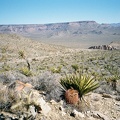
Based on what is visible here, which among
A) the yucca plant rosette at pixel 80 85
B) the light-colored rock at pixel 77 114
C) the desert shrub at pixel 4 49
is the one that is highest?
the yucca plant rosette at pixel 80 85

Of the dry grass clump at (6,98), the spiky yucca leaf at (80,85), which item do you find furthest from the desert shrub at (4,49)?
the dry grass clump at (6,98)

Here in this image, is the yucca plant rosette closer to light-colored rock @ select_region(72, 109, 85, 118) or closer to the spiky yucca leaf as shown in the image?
the spiky yucca leaf

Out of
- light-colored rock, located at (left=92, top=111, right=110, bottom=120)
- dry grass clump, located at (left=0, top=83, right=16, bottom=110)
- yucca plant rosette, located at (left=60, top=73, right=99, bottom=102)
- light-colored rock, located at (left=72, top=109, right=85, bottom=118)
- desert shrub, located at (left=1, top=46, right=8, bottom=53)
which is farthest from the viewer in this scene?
desert shrub, located at (left=1, top=46, right=8, bottom=53)

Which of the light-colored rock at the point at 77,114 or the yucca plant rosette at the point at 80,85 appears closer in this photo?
Answer: the light-colored rock at the point at 77,114

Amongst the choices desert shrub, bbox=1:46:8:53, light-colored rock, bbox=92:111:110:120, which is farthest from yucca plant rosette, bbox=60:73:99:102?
desert shrub, bbox=1:46:8:53

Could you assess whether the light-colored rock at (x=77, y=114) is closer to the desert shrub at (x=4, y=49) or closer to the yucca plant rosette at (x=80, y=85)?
the yucca plant rosette at (x=80, y=85)

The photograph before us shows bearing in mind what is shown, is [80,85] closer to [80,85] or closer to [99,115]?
[80,85]

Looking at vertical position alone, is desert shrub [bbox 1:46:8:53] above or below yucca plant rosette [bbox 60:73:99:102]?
below

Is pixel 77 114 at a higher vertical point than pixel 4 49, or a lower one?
higher

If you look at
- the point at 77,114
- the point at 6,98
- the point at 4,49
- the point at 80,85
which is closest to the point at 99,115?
the point at 77,114

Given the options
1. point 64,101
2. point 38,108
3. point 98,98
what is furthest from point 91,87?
point 38,108

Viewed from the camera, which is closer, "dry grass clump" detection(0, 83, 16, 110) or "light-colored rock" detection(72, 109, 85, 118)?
"dry grass clump" detection(0, 83, 16, 110)

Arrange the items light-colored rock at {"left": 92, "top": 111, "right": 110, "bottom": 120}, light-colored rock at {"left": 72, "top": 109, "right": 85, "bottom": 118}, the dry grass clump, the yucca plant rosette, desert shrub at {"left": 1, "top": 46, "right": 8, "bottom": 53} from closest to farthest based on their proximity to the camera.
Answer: the dry grass clump → light-colored rock at {"left": 72, "top": 109, "right": 85, "bottom": 118} → light-colored rock at {"left": 92, "top": 111, "right": 110, "bottom": 120} → the yucca plant rosette → desert shrub at {"left": 1, "top": 46, "right": 8, "bottom": 53}

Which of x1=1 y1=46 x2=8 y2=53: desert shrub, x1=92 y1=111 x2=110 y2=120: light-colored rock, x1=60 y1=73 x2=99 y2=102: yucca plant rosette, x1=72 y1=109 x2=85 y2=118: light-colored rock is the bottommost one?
x1=1 y1=46 x2=8 y2=53: desert shrub
